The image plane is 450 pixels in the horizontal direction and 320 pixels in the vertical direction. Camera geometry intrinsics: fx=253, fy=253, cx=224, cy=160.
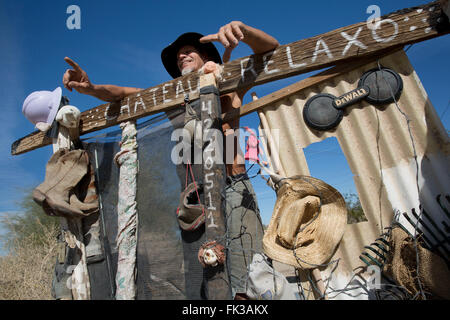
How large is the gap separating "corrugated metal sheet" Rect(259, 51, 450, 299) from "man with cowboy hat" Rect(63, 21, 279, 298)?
578 millimetres

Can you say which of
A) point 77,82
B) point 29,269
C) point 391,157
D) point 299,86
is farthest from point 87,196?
point 29,269

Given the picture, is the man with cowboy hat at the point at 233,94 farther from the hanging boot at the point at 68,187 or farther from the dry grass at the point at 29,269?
the dry grass at the point at 29,269

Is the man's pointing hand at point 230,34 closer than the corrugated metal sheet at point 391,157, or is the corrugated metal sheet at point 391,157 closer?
the corrugated metal sheet at point 391,157

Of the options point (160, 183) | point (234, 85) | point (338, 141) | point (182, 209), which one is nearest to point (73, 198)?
point (160, 183)

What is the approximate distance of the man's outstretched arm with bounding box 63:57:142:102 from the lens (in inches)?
102

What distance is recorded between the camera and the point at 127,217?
2.27 meters

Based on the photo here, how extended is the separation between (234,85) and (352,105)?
3.14ft

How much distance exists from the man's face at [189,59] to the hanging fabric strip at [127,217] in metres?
0.85

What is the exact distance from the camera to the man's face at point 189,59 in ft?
8.50

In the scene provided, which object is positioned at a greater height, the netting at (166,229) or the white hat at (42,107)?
the white hat at (42,107)

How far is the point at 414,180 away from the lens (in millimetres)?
1638

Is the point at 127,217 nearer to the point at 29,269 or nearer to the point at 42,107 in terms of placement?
the point at 42,107

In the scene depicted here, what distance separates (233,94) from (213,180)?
3.45 feet

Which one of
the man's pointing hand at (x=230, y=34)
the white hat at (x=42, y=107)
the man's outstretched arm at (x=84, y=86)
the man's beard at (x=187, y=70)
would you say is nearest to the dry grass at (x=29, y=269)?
the white hat at (x=42, y=107)
